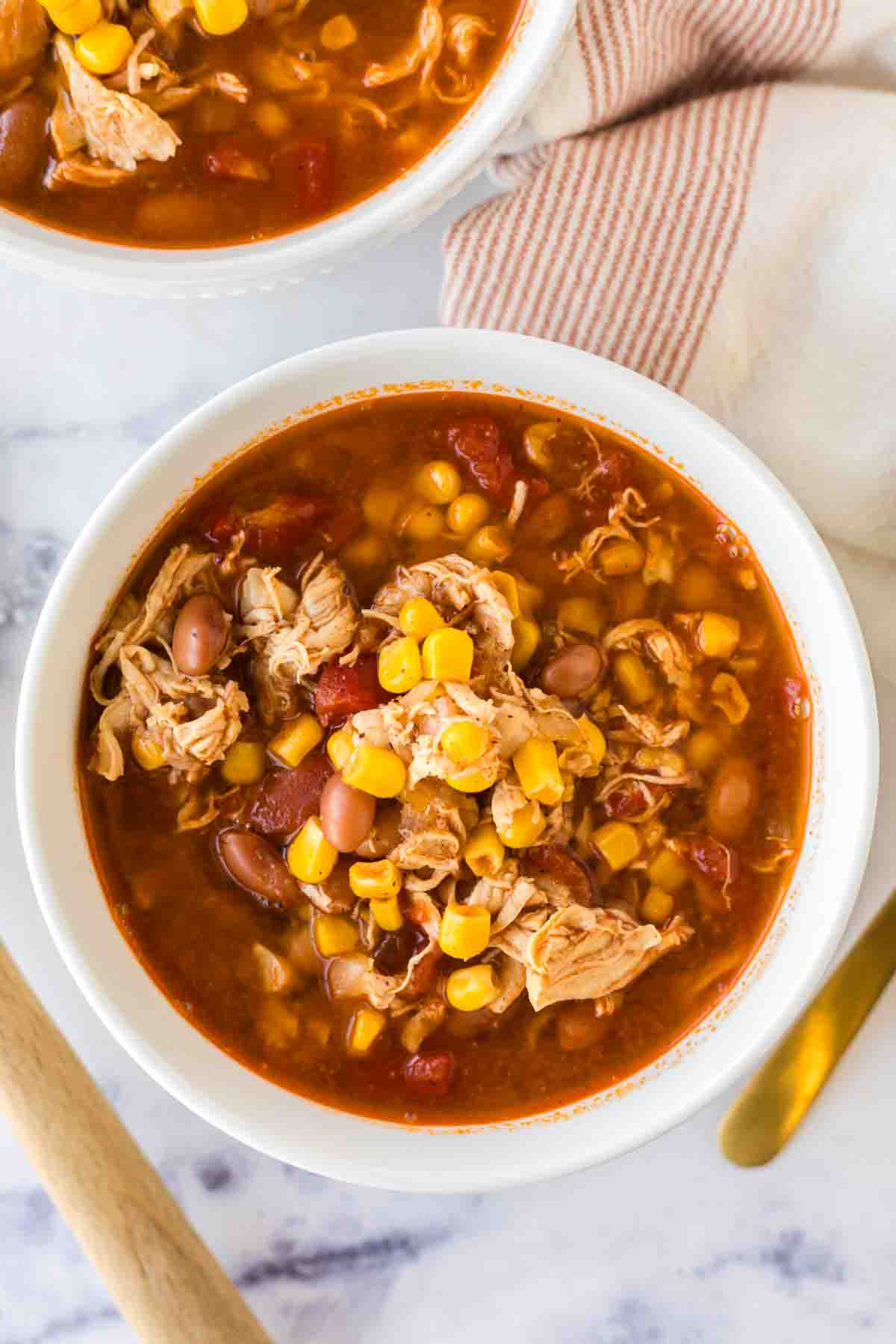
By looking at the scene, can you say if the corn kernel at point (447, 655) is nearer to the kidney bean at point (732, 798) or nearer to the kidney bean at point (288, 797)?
the kidney bean at point (288, 797)

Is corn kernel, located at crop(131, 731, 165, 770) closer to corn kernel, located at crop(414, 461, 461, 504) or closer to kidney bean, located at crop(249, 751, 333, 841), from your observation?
kidney bean, located at crop(249, 751, 333, 841)

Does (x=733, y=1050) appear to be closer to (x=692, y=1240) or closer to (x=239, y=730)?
(x=692, y=1240)

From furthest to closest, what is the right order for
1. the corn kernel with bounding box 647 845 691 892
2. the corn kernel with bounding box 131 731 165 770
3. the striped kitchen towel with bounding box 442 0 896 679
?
1. the striped kitchen towel with bounding box 442 0 896 679
2. the corn kernel with bounding box 647 845 691 892
3. the corn kernel with bounding box 131 731 165 770

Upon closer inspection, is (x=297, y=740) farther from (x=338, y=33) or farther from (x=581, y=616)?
(x=338, y=33)

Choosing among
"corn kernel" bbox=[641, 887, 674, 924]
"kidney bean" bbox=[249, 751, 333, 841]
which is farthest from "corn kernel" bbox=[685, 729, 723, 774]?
"kidney bean" bbox=[249, 751, 333, 841]

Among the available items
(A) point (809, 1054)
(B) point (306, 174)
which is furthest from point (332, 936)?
(B) point (306, 174)

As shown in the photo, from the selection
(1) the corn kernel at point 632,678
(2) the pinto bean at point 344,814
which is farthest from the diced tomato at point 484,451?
(2) the pinto bean at point 344,814
